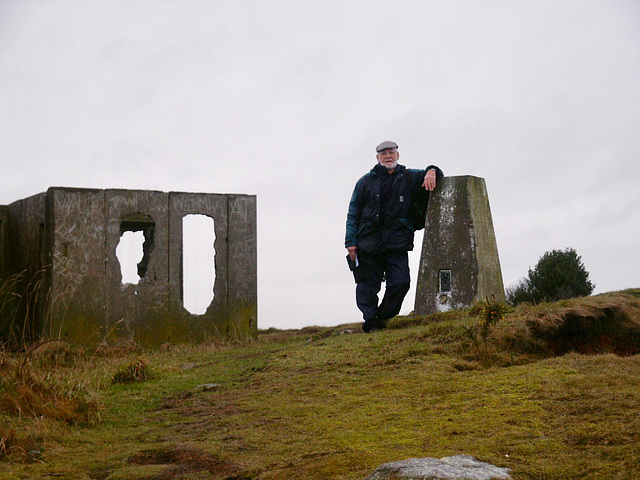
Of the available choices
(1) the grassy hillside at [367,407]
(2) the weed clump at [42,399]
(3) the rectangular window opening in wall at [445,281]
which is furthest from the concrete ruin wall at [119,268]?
(2) the weed clump at [42,399]

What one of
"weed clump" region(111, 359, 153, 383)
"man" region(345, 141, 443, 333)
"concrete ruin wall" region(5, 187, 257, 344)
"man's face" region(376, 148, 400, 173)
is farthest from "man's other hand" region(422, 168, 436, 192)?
"weed clump" region(111, 359, 153, 383)

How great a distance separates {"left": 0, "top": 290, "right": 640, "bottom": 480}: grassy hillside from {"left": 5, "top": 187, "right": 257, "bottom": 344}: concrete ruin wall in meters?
3.57

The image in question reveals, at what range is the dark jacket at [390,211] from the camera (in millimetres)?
10750

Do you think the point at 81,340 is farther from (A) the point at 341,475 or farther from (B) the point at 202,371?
(A) the point at 341,475

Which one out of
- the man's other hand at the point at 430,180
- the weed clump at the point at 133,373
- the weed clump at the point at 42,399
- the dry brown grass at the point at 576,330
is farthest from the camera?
the man's other hand at the point at 430,180

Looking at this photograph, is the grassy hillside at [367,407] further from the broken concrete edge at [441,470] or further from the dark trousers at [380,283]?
the dark trousers at [380,283]

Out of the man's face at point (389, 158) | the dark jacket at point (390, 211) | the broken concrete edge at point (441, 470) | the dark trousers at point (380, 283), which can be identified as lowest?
the broken concrete edge at point (441, 470)

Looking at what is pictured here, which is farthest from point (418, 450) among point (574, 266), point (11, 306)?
point (11, 306)

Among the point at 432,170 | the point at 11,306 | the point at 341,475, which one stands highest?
the point at 432,170

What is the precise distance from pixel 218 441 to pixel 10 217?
11712 mm

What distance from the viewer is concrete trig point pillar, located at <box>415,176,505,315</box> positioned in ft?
33.7

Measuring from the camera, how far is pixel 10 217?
15.3m

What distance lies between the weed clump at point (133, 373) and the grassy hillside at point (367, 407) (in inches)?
0.7

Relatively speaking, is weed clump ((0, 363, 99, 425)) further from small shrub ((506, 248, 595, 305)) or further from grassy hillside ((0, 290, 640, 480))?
small shrub ((506, 248, 595, 305))
